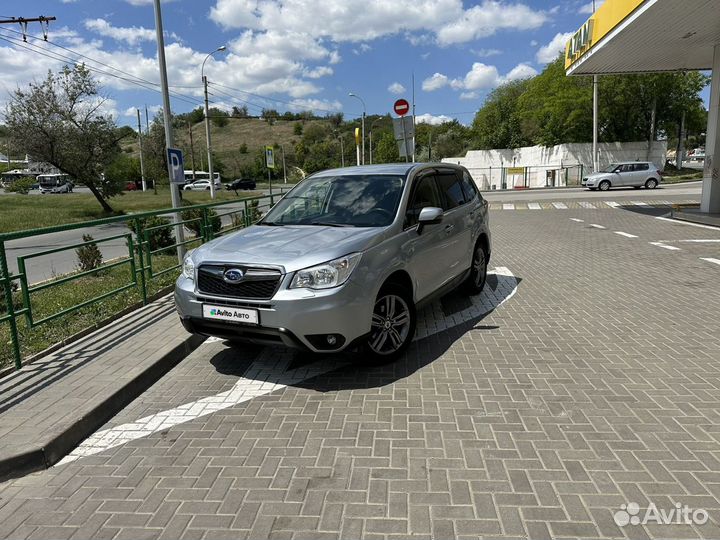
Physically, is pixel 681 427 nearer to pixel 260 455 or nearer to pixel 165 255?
pixel 260 455

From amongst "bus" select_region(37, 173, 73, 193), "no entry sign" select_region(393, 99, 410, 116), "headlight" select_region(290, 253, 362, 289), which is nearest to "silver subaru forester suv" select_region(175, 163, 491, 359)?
"headlight" select_region(290, 253, 362, 289)

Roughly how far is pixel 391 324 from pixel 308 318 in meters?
1.00

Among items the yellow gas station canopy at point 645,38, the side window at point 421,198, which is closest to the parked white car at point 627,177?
the yellow gas station canopy at point 645,38

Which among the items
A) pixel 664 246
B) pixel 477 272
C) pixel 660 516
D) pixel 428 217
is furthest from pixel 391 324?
pixel 664 246

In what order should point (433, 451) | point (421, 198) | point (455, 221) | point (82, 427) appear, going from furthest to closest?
point (455, 221), point (421, 198), point (82, 427), point (433, 451)

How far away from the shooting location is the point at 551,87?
51438 mm

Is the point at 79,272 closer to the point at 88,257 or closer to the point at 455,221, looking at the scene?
the point at 88,257

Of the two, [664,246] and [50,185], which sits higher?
[50,185]

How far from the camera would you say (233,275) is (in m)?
4.11

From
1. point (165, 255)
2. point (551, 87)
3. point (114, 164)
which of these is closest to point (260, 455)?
point (165, 255)

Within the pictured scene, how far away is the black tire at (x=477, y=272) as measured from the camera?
6.88 meters

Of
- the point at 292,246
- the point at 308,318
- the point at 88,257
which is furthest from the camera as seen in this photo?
the point at 88,257

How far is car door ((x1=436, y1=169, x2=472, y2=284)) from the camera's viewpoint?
5.79 metres


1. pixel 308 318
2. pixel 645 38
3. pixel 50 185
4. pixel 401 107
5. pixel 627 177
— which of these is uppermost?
pixel 645 38
